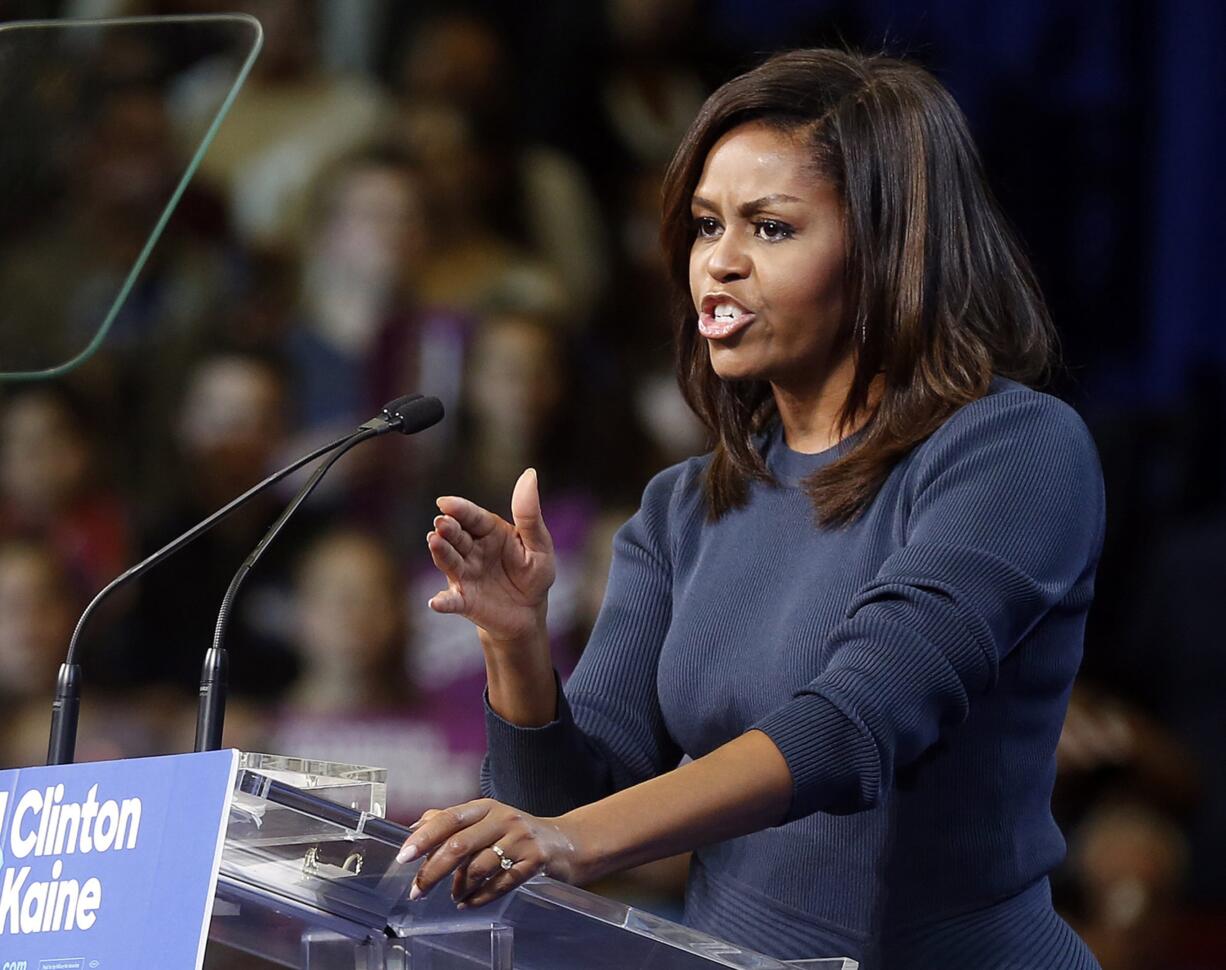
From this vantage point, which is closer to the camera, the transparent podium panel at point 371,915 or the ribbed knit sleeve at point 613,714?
the transparent podium panel at point 371,915

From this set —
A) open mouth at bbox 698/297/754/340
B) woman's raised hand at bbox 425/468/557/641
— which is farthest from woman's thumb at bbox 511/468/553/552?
open mouth at bbox 698/297/754/340

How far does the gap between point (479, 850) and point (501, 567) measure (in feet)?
1.29

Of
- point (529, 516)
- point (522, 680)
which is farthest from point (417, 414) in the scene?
point (522, 680)

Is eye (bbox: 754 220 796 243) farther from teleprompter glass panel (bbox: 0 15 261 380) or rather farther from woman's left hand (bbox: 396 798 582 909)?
woman's left hand (bbox: 396 798 582 909)

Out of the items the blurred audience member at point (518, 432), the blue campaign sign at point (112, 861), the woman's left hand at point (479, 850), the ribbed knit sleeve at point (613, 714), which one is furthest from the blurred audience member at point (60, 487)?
the woman's left hand at point (479, 850)

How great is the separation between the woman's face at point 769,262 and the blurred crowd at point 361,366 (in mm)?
2298

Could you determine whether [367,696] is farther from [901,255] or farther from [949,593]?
[949,593]

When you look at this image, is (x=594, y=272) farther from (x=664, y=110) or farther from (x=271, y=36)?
(x=271, y=36)

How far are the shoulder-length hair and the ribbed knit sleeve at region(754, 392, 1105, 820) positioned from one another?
59 mm

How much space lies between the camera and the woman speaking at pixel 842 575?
124 cm

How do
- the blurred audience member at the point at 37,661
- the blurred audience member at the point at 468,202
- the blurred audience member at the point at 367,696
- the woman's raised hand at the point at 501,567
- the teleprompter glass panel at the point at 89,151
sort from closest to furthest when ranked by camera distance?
1. the woman's raised hand at the point at 501,567
2. the teleprompter glass panel at the point at 89,151
3. the blurred audience member at the point at 367,696
4. the blurred audience member at the point at 37,661
5. the blurred audience member at the point at 468,202

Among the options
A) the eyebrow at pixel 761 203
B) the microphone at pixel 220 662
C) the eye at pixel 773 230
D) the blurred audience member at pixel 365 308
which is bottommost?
the microphone at pixel 220 662

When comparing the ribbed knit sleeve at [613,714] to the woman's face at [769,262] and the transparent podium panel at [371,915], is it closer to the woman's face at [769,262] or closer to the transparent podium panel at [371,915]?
the woman's face at [769,262]

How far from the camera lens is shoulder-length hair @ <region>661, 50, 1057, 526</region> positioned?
56.3 inches
